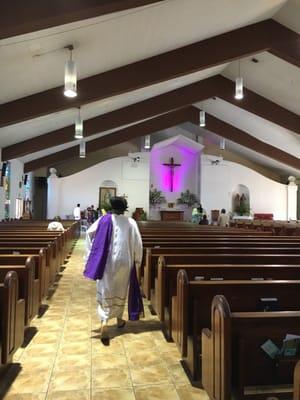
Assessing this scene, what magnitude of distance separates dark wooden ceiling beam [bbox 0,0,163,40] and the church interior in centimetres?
1

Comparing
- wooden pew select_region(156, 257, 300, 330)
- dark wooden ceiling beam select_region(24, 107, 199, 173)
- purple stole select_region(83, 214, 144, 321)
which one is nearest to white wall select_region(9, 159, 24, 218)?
dark wooden ceiling beam select_region(24, 107, 199, 173)

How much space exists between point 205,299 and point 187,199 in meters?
14.5

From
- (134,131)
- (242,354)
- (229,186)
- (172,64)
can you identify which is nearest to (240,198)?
(229,186)

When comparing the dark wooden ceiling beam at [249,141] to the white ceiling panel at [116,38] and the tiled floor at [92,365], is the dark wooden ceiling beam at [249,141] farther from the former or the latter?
the tiled floor at [92,365]

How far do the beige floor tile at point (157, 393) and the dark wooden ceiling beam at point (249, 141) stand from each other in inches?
494

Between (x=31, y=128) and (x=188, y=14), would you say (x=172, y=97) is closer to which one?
(x=31, y=128)

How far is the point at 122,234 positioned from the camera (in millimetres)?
3025

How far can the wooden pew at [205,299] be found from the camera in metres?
2.11

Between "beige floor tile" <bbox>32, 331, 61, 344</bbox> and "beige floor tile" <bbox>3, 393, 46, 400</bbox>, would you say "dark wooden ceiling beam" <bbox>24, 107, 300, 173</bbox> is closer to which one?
"beige floor tile" <bbox>32, 331, 61, 344</bbox>

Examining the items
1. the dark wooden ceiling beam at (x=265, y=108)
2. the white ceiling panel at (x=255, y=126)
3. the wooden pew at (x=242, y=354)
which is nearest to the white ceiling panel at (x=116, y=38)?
the dark wooden ceiling beam at (x=265, y=108)

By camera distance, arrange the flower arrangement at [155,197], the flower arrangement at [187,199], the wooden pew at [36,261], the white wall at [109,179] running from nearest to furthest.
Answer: the wooden pew at [36,261] < the white wall at [109,179] < the flower arrangement at [155,197] < the flower arrangement at [187,199]

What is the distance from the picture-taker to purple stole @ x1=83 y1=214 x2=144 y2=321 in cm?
289

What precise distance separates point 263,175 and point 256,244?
1373 cm

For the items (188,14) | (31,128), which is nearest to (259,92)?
(188,14)
